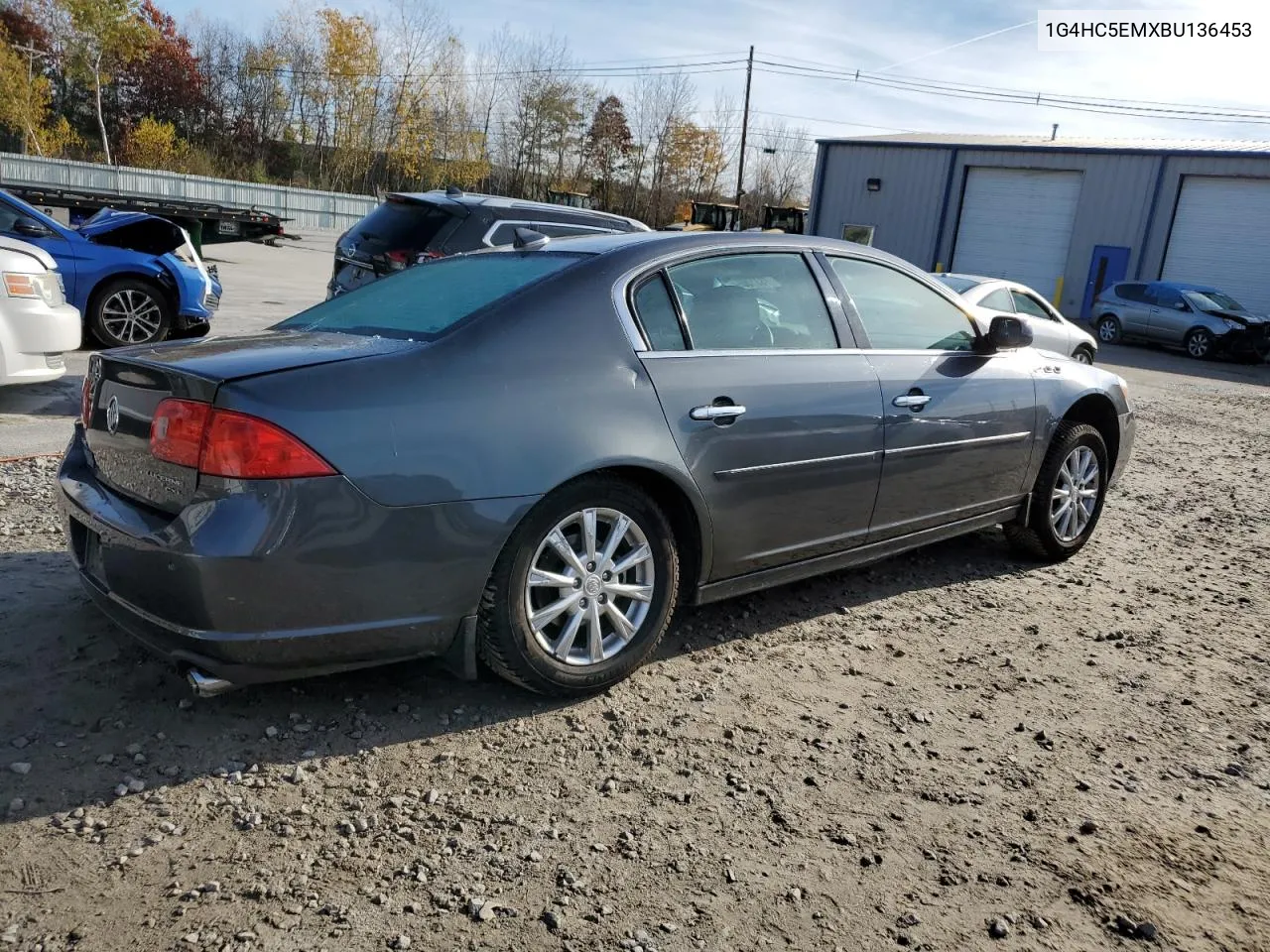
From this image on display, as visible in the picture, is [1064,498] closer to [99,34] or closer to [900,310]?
[900,310]

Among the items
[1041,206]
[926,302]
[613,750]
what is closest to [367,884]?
[613,750]

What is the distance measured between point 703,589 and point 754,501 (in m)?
0.37

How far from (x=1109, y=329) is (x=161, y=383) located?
24.5 meters

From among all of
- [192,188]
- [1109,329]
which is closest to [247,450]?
[1109,329]

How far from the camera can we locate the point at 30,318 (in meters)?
6.84

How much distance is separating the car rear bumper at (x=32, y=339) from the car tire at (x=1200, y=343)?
71.7ft

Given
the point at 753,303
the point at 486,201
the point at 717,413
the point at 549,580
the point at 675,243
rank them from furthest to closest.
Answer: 1. the point at 486,201
2. the point at 753,303
3. the point at 675,243
4. the point at 717,413
5. the point at 549,580

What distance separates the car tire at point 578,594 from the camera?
10.4 feet

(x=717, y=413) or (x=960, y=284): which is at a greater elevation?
(x=960, y=284)

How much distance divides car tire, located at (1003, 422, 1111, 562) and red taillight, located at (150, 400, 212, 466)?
13.2 ft

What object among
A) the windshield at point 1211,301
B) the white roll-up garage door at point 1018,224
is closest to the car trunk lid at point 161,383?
the windshield at point 1211,301

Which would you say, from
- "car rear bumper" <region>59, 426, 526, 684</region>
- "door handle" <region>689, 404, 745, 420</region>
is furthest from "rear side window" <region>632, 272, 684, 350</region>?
"car rear bumper" <region>59, 426, 526, 684</region>

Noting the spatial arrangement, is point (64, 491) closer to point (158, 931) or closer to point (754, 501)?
point (158, 931)

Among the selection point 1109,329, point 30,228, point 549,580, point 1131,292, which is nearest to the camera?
point 549,580
